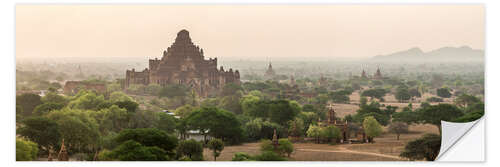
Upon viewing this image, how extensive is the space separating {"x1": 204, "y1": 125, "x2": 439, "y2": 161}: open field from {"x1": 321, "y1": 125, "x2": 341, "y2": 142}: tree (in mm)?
765

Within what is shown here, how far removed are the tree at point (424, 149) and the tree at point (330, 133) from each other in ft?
13.8

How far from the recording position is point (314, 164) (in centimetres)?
2614

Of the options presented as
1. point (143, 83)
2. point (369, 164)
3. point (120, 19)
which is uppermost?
point (120, 19)

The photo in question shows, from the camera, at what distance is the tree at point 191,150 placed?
26.7 metres

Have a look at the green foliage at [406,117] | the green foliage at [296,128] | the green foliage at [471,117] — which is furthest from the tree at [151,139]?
the green foliage at [406,117]

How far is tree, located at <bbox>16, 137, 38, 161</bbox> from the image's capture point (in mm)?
25906

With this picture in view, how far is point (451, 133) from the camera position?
90.8 ft

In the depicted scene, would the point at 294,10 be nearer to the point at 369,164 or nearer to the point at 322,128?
the point at 322,128

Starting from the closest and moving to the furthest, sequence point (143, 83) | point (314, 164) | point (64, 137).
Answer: point (314, 164) < point (64, 137) < point (143, 83)

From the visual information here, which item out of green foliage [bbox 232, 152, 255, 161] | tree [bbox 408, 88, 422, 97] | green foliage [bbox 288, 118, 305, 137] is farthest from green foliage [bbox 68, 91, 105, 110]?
tree [bbox 408, 88, 422, 97]

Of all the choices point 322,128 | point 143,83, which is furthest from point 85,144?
point 322,128

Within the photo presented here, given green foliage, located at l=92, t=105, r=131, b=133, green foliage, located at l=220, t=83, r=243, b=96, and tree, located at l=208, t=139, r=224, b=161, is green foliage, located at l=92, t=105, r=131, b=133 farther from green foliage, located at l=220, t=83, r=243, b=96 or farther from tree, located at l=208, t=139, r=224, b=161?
green foliage, located at l=220, t=83, r=243, b=96

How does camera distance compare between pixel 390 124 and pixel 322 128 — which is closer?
pixel 322 128

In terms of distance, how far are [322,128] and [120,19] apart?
1220 cm
